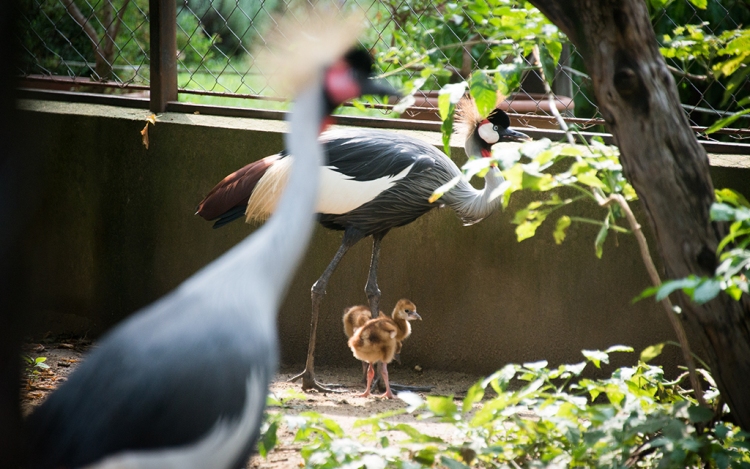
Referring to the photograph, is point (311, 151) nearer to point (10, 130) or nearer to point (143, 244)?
point (10, 130)

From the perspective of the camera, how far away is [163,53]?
14.3 feet

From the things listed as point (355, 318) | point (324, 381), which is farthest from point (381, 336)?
point (324, 381)

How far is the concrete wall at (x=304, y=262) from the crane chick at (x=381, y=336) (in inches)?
12.9

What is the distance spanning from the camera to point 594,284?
384cm

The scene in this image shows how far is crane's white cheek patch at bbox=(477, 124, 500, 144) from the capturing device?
4.19 m

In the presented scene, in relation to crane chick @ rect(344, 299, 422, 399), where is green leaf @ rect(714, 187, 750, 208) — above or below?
above

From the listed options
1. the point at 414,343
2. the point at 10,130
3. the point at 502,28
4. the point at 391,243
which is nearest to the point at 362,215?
the point at 391,243

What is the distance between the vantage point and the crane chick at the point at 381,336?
365 cm

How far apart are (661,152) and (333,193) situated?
2.11 m

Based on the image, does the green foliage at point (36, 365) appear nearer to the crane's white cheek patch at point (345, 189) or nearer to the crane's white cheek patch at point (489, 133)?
the crane's white cheek patch at point (345, 189)

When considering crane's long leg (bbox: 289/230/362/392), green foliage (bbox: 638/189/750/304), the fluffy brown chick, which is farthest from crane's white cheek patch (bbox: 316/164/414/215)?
green foliage (bbox: 638/189/750/304)

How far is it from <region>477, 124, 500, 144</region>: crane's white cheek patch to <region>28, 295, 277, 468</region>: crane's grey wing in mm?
2705

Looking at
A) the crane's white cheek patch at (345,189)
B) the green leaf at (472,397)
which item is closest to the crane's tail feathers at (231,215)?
the crane's white cheek patch at (345,189)

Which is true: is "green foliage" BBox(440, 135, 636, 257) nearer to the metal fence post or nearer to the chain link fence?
the chain link fence
